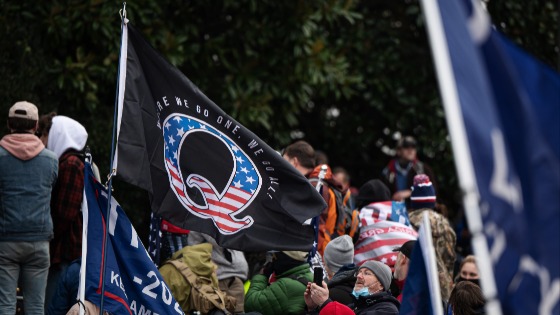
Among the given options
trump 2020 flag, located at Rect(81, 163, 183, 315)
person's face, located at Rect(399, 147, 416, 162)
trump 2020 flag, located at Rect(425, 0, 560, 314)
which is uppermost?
trump 2020 flag, located at Rect(425, 0, 560, 314)

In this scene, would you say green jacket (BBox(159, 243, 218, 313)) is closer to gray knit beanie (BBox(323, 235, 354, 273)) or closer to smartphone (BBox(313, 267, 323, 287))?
gray knit beanie (BBox(323, 235, 354, 273))

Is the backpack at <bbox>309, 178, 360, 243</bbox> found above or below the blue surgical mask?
below

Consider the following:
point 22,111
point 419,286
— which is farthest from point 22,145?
point 419,286

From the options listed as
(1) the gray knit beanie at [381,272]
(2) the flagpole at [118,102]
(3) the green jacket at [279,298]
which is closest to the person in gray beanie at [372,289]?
(1) the gray knit beanie at [381,272]

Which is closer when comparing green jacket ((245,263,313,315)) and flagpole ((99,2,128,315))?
flagpole ((99,2,128,315))

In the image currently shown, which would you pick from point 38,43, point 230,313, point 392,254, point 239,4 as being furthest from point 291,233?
point 239,4

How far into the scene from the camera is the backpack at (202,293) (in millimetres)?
8133

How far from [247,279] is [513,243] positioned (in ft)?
19.5

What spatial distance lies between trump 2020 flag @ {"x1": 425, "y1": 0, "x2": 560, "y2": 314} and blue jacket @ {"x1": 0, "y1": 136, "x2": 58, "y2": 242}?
180 inches

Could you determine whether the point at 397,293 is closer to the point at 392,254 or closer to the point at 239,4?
the point at 392,254

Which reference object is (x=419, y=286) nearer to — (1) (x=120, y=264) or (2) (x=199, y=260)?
(1) (x=120, y=264)

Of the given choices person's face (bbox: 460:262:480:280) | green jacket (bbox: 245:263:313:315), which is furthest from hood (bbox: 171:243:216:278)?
person's face (bbox: 460:262:480:280)

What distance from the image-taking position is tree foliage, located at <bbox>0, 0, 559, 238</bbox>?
10836 millimetres

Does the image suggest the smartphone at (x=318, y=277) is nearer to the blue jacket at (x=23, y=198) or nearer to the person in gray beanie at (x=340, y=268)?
the person in gray beanie at (x=340, y=268)
